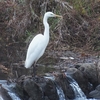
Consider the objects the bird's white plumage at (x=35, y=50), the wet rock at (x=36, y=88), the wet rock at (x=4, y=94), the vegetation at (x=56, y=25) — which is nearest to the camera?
the wet rock at (x=4, y=94)

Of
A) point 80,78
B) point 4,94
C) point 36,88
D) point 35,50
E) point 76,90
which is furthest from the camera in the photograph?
point 80,78

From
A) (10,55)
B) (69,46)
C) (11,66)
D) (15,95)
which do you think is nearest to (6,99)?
(15,95)

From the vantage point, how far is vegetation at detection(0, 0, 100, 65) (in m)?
11.6

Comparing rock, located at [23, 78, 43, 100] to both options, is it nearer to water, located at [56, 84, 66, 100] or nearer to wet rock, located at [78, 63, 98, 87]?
water, located at [56, 84, 66, 100]

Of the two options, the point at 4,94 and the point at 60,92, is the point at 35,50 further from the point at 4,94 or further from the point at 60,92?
the point at 4,94

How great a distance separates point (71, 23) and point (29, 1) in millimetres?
1501

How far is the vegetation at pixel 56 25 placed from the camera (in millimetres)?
11625

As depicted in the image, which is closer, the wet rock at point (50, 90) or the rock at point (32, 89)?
the rock at point (32, 89)

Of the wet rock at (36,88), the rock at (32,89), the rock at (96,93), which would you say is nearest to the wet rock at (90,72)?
the rock at (96,93)

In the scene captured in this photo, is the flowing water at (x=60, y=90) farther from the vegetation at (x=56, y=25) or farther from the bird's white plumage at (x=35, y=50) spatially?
the vegetation at (x=56, y=25)

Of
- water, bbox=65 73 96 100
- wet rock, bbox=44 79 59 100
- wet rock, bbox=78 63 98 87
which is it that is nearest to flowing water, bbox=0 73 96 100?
water, bbox=65 73 96 100

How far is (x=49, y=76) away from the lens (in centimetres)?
828

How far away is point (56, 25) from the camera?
39.4 feet

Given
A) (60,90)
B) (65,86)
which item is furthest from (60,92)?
(65,86)
